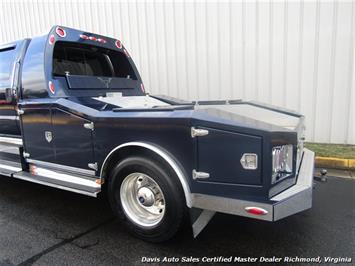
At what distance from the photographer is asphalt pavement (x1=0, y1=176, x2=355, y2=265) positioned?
2.70 metres

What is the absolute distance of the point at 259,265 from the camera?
253cm

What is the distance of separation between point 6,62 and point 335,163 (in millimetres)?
5447

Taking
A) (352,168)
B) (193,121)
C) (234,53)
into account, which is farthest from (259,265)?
(234,53)

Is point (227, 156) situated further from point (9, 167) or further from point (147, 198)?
point (9, 167)

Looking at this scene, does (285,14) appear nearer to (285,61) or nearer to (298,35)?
(298,35)

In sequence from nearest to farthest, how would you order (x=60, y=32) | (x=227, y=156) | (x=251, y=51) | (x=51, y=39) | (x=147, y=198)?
(x=227, y=156), (x=147, y=198), (x=51, y=39), (x=60, y=32), (x=251, y=51)

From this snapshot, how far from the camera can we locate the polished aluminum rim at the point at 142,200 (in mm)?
2807

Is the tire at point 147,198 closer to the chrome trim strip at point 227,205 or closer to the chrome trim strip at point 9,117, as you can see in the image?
the chrome trim strip at point 227,205

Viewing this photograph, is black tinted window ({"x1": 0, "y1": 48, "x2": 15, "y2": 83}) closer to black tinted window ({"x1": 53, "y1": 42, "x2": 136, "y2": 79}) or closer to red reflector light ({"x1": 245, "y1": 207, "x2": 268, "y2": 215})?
black tinted window ({"x1": 53, "y1": 42, "x2": 136, "y2": 79})

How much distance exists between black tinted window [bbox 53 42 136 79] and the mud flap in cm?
246

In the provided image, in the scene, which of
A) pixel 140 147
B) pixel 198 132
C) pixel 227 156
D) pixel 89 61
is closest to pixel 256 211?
pixel 227 156

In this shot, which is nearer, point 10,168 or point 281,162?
point 281,162

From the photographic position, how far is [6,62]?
13.3 feet

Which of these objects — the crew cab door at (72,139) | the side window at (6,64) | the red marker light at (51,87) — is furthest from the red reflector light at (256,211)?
the side window at (6,64)
